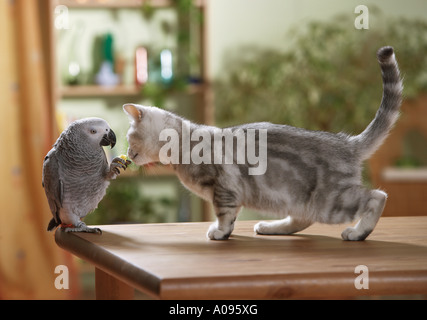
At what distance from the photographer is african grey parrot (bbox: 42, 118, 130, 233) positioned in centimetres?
146

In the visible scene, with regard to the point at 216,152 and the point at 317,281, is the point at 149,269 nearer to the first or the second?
the point at 317,281

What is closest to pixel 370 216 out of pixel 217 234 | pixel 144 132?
pixel 217 234

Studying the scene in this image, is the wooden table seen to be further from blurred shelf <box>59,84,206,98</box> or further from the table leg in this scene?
blurred shelf <box>59,84,206,98</box>

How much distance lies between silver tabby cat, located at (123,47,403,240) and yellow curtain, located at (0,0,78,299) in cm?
223

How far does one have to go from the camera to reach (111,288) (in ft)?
4.90

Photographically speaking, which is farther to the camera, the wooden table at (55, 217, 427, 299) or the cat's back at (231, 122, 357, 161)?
the cat's back at (231, 122, 357, 161)

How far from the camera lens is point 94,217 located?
12.8 feet

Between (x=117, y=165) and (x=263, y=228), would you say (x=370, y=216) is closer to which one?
(x=263, y=228)

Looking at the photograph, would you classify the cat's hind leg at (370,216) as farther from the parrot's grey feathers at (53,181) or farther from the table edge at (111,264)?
the parrot's grey feathers at (53,181)

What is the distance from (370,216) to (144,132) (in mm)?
518

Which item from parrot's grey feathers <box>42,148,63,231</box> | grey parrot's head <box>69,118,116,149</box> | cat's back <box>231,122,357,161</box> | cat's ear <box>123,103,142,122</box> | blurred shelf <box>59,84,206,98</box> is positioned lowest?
parrot's grey feathers <box>42,148,63,231</box>

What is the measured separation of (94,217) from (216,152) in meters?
2.59

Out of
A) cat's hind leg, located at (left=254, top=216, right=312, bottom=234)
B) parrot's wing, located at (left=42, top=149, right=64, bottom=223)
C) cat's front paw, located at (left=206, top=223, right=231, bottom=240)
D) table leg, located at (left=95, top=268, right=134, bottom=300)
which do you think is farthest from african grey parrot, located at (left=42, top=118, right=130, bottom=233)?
cat's hind leg, located at (left=254, top=216, right=312, bottom=234)
